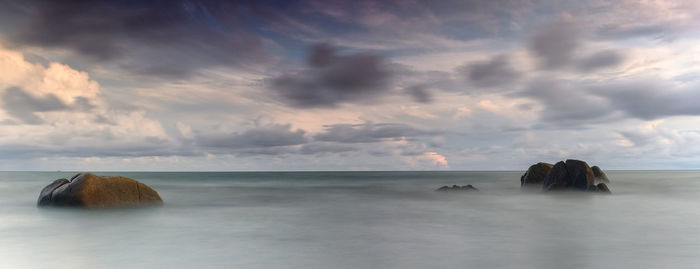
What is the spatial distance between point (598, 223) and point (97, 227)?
1994 centimetres

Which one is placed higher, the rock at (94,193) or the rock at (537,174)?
the rock at (537,174)

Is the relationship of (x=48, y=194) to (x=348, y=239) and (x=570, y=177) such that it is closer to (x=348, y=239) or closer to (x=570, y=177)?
(x=348, y=239)

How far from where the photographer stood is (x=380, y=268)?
31.6ft

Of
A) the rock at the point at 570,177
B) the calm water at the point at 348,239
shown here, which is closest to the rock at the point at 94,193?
the calm water at the point at 348,239

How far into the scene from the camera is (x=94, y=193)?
61.1 ft

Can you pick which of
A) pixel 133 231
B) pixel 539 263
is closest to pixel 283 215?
pixel 133 231

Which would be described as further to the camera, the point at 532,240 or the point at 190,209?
the point at 190,209

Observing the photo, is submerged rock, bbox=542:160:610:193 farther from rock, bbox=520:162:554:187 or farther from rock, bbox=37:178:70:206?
rock, bbox=37:178:70:206

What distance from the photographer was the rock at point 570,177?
3023 centimetres

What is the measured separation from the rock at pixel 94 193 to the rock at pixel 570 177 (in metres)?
29.4

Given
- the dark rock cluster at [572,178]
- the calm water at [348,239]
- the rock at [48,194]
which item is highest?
the dark rock cluster at [572,178]

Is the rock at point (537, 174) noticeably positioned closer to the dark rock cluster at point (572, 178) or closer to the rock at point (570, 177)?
the dark rock cluster at point (572, 178)

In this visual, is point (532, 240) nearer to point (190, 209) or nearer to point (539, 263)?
point (539, 263)

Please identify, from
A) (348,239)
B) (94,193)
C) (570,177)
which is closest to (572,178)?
(570,177)
